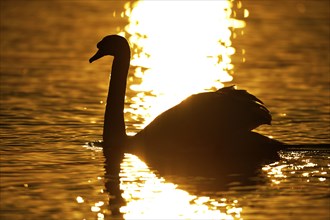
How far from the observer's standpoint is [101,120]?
19531 mm

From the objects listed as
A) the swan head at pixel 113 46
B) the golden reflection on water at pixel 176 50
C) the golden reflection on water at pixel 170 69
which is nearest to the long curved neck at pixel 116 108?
the swan head at pixel 113 46

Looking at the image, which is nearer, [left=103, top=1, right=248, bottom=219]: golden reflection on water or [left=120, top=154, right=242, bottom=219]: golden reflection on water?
[left=120, top=154, right=242, bottom=219]: golden reflection on water

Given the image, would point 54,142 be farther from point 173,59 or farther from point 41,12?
point 41,12

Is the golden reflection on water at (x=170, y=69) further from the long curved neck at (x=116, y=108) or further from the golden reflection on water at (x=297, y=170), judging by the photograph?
the golden reflection on water at (x=297, y=170)

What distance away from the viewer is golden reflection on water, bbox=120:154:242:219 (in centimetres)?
1242

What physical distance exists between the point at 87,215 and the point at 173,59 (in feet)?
53.2

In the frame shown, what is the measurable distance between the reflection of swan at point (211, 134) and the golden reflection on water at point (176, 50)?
251 cm

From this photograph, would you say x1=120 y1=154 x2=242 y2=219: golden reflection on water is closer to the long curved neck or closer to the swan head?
the long curved neck

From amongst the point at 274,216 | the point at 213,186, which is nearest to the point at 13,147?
the point at 213,186

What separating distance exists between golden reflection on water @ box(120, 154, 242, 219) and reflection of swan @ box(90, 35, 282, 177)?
4.37 ft

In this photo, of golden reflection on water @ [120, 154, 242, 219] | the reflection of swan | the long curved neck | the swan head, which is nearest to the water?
golden reflection on water @ [120, 154, 242, 219]

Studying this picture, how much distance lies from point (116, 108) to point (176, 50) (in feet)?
43.1

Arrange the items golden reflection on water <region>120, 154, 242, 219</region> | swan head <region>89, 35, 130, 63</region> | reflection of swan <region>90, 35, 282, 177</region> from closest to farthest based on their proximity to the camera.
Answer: golden reflection on water <region>120, 154, 242, 219</region>
reflection of swan <region>90, 35, 282, 177</region>
swan head <region>89, 35, 130, 63</region>

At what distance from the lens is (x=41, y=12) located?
37.8 meters
